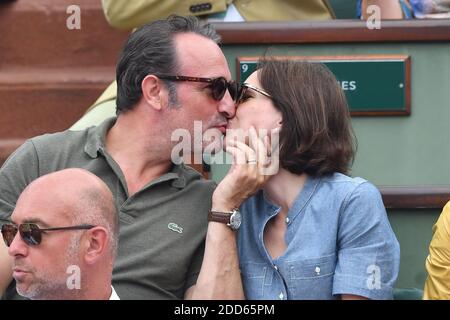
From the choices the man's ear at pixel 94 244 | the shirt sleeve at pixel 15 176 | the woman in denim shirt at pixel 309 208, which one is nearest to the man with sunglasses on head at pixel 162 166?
the shirt sleeve at pixel 15 176

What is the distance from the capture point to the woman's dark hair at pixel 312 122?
12.1 ft

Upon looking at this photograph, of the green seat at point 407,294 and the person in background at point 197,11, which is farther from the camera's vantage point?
the person in background at point 197,11

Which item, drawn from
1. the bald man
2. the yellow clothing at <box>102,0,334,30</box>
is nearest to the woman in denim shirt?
the bald man

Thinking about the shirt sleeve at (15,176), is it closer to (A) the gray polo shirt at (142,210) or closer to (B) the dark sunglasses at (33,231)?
(A) the gray polo shirt at (142,210)

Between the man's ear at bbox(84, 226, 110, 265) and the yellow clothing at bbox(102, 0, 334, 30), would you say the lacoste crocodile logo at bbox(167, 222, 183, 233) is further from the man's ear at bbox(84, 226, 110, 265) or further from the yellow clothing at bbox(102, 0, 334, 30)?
the yellow clothing at bbox(102, 0, 334, 30)

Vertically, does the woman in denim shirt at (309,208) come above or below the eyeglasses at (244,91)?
below

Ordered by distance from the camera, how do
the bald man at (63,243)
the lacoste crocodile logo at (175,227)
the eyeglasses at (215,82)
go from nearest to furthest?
the bald man at (63,243) → the lacoste crocodile logo at (175,227) → the eyeglasses at (215,82)

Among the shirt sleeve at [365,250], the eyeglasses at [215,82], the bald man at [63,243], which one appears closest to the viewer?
the bald man at [63,243]

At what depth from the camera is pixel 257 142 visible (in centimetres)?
374

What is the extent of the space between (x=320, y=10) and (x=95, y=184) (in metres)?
1.91

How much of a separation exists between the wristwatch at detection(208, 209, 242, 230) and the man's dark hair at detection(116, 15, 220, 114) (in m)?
0.50

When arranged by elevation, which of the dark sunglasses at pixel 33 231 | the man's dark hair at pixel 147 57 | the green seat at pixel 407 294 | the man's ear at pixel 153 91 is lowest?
the green seat at pixel 407 294
